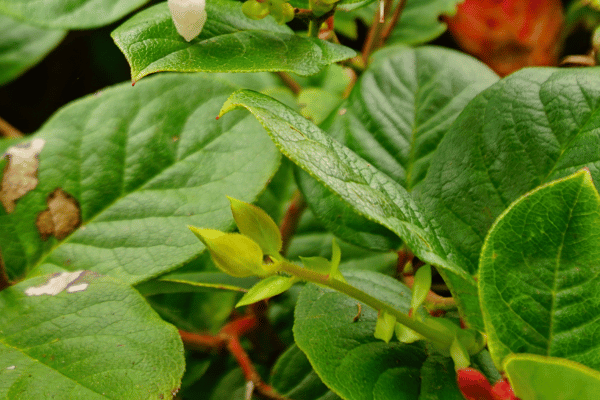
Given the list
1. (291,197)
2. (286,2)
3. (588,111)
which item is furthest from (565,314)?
(291,197)

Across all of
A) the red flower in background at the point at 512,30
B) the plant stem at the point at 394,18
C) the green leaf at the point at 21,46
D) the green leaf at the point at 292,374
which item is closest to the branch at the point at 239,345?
the green leaf at the point at 292,374

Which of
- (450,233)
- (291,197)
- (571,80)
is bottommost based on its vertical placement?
(291,197)

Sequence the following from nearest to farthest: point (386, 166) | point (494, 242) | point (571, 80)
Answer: point (494, 242) → point (571, 80) → point (386, 166)

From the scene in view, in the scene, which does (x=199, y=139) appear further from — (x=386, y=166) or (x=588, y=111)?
(x=588, y=111)

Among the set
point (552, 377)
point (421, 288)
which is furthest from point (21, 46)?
point (552, 377)

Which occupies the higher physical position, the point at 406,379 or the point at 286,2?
the point at 286,2

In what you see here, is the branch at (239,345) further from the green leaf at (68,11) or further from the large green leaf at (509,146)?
the green leaf at (68,11)
